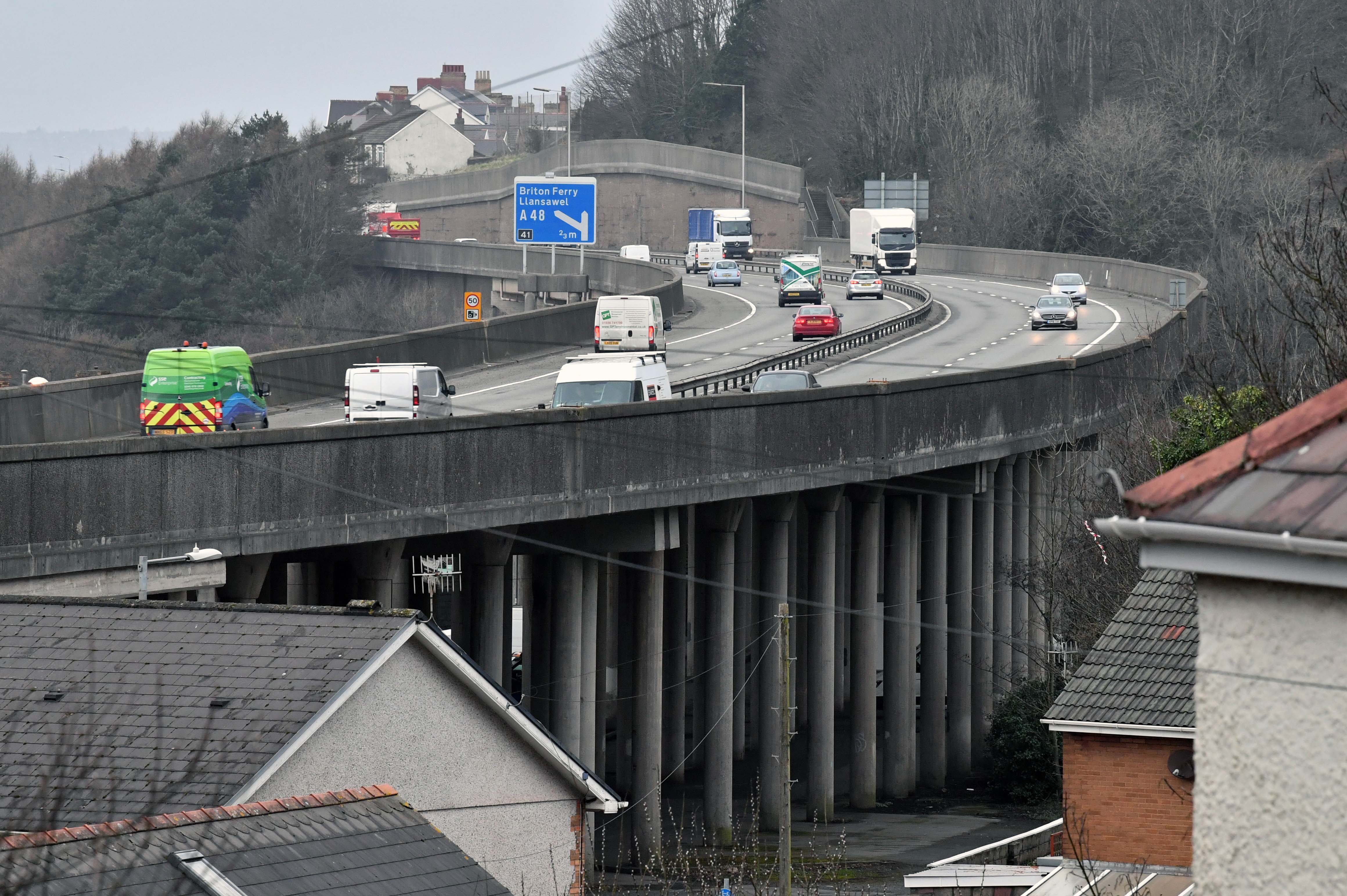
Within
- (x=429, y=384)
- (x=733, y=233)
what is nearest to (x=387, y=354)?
(x=429, y=384)

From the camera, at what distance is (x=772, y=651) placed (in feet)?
116

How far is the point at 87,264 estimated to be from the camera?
10300cm

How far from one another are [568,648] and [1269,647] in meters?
24.0

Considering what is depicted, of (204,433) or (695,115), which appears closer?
(204,433)

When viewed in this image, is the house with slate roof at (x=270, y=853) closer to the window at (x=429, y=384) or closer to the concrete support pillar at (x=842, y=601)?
the window at (x=429, y=384)

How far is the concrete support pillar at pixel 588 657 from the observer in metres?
28.1

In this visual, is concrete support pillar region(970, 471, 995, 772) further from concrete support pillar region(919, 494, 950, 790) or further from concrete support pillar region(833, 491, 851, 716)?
concrete support pillar region(833, 491, 851, 716)

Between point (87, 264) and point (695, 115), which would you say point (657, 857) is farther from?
point (695, 115)

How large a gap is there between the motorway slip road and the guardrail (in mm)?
452

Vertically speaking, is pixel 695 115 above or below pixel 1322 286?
above

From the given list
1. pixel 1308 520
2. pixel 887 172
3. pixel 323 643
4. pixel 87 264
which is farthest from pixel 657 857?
pixel 887 172

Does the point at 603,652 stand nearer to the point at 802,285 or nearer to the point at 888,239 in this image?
the point at 802,285

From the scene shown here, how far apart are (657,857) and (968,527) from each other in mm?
15881

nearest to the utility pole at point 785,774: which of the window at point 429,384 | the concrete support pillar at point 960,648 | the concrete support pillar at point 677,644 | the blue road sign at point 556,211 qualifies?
the concrete support pillar at point 677,644
